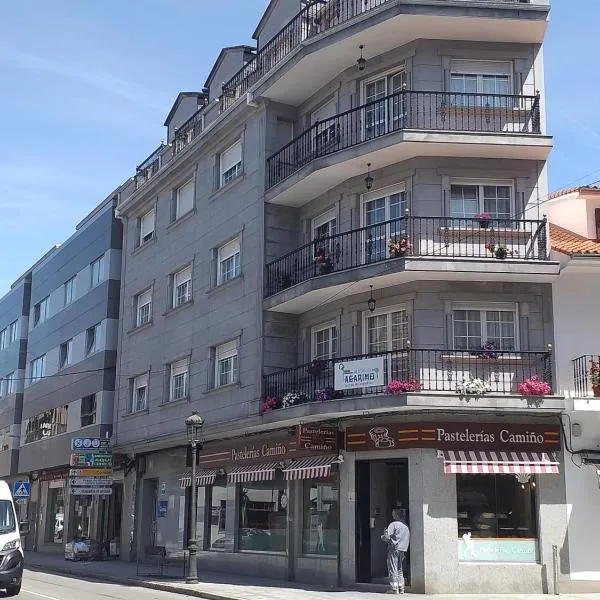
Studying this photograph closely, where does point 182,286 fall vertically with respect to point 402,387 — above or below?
above

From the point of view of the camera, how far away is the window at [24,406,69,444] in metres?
38.3

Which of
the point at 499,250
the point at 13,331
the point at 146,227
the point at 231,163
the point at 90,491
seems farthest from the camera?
the point at 13,331

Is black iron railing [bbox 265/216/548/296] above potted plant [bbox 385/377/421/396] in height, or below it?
above

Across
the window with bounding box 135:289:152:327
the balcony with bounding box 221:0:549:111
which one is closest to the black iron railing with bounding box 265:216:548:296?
the balcony with bounding box 221:0:549:111

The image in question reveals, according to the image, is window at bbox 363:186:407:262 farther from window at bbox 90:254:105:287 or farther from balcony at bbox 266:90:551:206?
window at bbox 90:254:105:287

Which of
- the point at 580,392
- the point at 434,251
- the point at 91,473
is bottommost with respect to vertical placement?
the point at 91,473

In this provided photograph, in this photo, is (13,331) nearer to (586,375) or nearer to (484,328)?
(484,328)

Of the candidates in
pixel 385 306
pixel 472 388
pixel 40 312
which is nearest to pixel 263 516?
pixel 385 306

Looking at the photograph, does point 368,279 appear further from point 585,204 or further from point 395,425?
point 585,204

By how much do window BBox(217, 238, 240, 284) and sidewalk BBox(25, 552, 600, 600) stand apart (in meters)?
8.26

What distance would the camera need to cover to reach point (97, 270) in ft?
120

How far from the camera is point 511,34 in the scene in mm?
20328

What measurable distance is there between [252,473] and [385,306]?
6072 mm

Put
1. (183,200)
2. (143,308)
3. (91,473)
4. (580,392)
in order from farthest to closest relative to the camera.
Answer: (143,308), (91,473), (183,200), (580,392)
